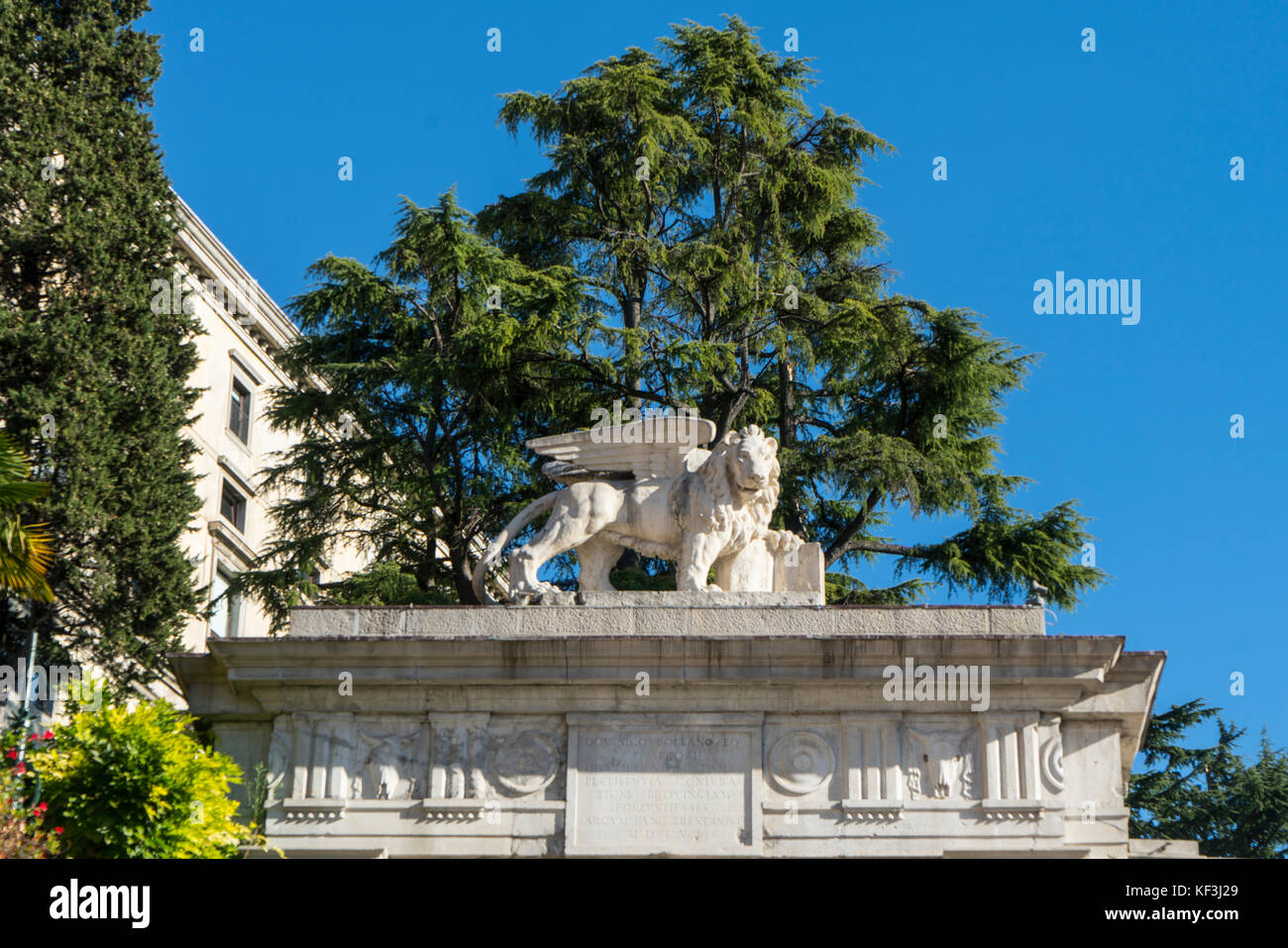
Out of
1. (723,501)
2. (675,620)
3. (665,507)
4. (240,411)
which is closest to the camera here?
(675,620)

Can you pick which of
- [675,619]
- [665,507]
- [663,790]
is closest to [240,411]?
[665,507]

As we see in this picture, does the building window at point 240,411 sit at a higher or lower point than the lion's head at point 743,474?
higher

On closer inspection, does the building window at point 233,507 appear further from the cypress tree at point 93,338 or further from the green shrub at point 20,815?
the green shrub at point 20,815

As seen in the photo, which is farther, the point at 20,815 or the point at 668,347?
the point at 668,347

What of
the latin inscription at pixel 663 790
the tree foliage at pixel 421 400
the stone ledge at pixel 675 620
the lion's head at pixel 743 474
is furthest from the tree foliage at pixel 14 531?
the tree foliage at pixel 421 400

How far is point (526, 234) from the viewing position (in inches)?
1314

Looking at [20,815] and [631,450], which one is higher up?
[631,450]

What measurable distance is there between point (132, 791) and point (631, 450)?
6.82 m

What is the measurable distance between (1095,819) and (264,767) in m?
8.48

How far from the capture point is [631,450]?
2066 cm

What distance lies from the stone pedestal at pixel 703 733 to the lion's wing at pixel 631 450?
200 cm

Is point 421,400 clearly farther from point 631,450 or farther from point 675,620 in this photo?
point 675,620

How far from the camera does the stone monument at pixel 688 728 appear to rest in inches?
727
